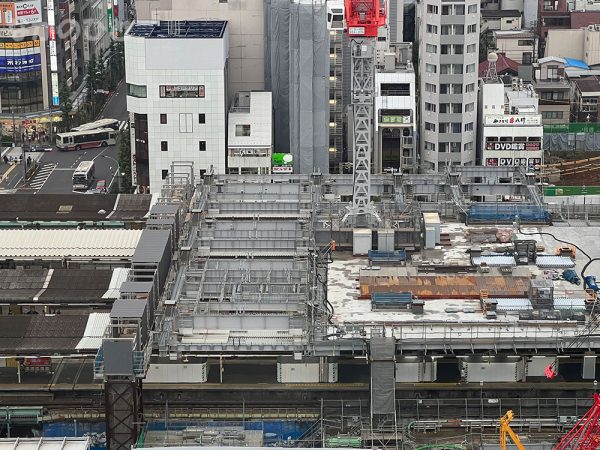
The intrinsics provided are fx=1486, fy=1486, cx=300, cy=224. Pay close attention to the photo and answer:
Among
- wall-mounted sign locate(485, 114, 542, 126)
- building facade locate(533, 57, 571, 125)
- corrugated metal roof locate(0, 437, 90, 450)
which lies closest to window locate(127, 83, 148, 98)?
wall-mounted sign locate(485, 114, 542, 126)

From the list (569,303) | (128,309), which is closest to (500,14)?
(569,303)

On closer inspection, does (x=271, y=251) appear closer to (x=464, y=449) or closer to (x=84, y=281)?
(x=84, y=281)

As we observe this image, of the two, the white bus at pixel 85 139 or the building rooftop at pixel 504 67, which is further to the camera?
the building rooftop at pixel 504 67

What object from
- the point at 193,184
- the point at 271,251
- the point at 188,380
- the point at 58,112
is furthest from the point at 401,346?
the point at 58,112

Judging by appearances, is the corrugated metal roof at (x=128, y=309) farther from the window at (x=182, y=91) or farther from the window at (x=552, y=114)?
the window at (x=552, y=114)

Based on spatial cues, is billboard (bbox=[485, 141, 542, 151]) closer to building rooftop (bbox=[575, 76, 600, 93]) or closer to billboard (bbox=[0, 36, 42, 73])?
building rooftop (bbox=[575, 76, 600, 93])

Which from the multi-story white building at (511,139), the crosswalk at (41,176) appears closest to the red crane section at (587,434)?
the multi-story white building at (511,139)
